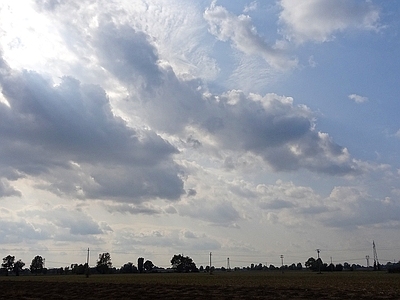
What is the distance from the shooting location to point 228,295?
171 feet

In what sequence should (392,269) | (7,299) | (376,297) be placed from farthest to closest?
(392,269)
(7,299)
(376,297)

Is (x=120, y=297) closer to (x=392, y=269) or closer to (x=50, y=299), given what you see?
(x=50, y=299)

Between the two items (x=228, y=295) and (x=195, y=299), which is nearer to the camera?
(x=195, y=299)

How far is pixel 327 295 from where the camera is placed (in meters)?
50.5

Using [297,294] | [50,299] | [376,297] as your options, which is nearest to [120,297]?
[50,299]

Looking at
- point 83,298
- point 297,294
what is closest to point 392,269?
point 297,294

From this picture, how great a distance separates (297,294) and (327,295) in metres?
3.29

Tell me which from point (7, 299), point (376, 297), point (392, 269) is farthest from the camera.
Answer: point (392, 269)

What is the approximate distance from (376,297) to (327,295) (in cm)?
500

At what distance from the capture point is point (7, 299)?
168ft

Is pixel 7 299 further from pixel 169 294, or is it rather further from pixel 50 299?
pixel 169 294

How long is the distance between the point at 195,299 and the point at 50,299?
15.8 m

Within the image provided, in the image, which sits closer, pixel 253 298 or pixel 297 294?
pixel 253 298

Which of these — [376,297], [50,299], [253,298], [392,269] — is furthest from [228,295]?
[392,269]
